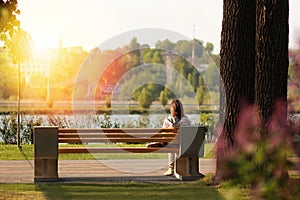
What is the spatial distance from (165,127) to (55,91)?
122 ft

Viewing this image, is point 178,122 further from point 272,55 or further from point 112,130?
point 272,55

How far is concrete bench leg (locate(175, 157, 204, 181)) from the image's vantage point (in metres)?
9.72

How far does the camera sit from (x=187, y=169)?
9.89 metres

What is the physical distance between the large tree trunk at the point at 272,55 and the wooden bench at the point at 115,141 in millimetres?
1463

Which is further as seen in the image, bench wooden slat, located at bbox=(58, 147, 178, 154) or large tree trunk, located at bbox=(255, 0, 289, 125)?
bench wooden slat, located at bbox=(58, 147, 178, 154)

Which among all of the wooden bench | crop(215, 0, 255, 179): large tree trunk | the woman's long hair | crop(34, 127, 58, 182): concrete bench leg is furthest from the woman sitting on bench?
crop(34, 127, 58, 182): concrete bench leg

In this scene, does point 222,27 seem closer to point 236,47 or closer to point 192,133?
point 236,47

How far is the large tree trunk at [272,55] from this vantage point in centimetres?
861

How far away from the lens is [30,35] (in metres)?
14.6

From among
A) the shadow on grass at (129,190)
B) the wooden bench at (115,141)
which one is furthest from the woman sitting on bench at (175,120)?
the shadow on grass at (129,190)

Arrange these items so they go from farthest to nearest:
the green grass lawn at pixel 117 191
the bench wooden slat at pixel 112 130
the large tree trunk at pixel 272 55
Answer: the bench wooden slat at pixel 112 130 < the large tree trunk at pixel 272 55 < the green grass lawn at pixel 117 191

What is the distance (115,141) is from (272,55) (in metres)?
2.48

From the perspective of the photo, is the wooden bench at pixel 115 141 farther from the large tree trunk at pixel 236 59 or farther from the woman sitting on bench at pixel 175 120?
the large tree trunk at pixel 236 59

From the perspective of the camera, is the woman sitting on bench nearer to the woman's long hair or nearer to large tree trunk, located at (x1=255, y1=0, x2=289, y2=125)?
the woman's long hair
